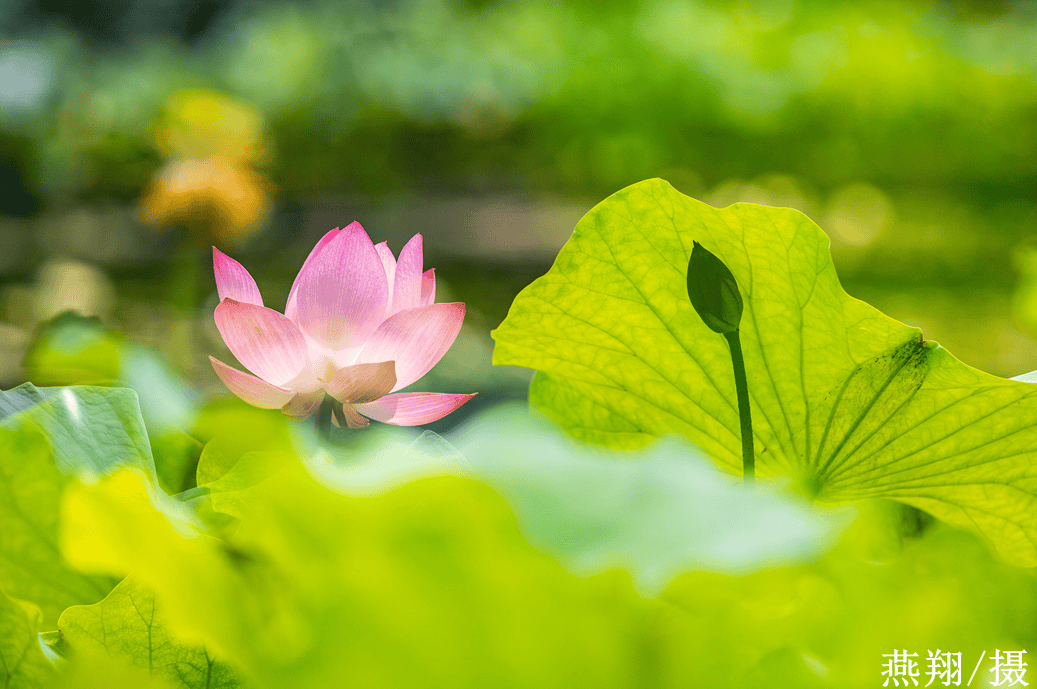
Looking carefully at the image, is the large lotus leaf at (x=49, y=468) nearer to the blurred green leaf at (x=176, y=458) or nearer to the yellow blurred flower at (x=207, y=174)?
the blurred green leaf at (x=176, y=458)

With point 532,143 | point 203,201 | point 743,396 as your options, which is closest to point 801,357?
point 743,396


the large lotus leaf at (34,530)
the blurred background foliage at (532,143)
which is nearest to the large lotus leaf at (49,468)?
the large lotus leaf at (34,530)

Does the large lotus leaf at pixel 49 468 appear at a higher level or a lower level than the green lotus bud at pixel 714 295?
lower

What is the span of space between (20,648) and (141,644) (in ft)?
0.05

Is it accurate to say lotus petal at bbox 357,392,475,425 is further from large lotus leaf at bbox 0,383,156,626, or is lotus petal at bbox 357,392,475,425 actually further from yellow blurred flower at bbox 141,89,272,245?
yellow blurred flower at bbox 141,89,272,245

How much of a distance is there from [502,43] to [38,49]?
58.4 inches

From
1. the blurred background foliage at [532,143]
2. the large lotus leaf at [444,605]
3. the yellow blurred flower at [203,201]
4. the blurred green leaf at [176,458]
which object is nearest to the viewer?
the large lotus leaf at [444,605]

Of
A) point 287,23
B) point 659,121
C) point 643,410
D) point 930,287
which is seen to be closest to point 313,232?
point 287,23

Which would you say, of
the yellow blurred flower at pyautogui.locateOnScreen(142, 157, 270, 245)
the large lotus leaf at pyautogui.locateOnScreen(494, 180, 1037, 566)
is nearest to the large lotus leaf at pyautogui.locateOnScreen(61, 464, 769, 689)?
the large lotus leaf at pyautogui.locateOnScreen(494, 180, 1037, 566)

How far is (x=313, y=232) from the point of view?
2.28m

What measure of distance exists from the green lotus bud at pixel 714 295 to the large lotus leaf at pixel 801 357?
0.06ft

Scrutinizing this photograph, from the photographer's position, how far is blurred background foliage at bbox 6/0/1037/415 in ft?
6.78

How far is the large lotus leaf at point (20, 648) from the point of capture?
0.10 meters

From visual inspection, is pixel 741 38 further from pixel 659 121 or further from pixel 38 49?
pixel 38 49
